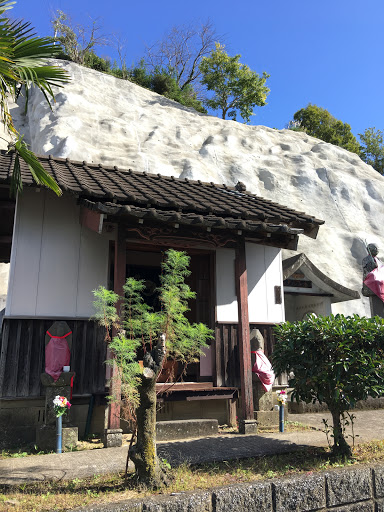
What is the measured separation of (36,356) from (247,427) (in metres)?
4.19

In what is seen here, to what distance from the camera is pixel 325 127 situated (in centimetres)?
3884

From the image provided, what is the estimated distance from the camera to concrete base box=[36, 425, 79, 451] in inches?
259

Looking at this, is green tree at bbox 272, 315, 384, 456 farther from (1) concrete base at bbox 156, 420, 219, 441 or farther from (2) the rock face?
(2) the rock face

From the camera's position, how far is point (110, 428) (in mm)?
6785

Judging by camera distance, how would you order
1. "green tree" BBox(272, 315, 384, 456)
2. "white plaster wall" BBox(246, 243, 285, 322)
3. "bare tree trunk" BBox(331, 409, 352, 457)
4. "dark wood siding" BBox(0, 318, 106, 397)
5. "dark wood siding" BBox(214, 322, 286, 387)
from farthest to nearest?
"white plaster wall" BBox(246, 243, 285, 322), "dark wood siding" BBox(214, 322, 286, 387), "dark wood siding" BBox(0, 318, 106, 397), "bare tree trunk" BBox(331, 409, 352, 457), "green tree" BBox(272, 315, 384, 456)

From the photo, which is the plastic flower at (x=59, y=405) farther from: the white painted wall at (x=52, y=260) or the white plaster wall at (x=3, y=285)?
the white plaster wall at (x=3, y=285)

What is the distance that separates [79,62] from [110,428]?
33130mm

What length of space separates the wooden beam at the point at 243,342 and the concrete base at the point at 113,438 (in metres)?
2.44

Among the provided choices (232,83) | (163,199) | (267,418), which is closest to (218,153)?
(232,83)

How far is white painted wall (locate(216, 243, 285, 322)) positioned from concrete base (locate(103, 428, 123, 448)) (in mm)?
3280

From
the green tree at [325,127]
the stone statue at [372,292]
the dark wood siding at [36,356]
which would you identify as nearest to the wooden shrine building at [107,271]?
the dark wood siding at [36,356]

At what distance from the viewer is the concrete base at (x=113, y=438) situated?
21.9ft

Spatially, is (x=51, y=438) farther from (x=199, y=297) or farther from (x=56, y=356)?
(x=199, y=297)

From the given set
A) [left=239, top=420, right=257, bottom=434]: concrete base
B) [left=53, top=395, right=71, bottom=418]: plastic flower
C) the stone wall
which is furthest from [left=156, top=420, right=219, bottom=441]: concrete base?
the stone wall
